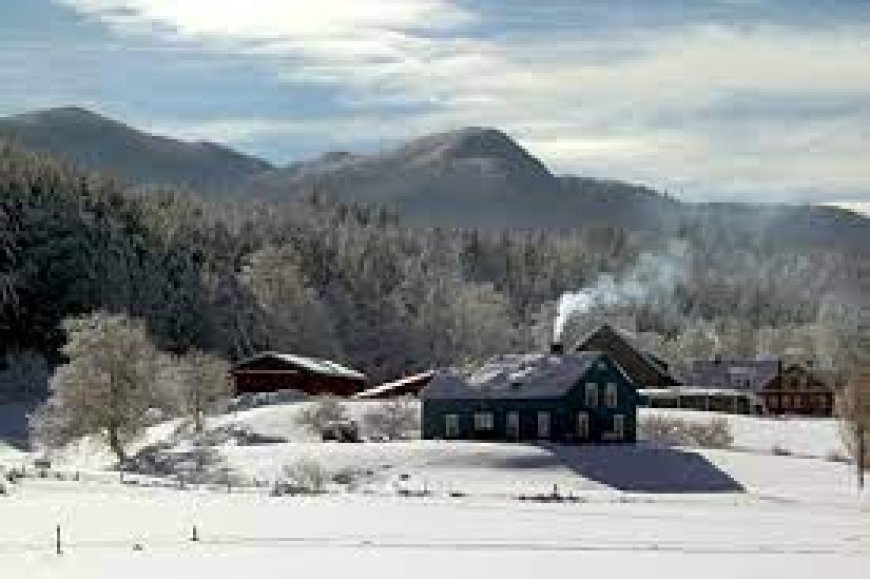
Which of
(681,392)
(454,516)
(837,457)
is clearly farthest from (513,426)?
(681,392)

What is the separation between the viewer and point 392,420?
92812 millimetres

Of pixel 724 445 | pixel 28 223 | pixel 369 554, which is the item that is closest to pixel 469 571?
pixel 369 554

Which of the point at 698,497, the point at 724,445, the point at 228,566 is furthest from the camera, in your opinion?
the point at 724,445

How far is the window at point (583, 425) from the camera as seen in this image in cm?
8619

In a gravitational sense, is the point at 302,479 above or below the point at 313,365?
above

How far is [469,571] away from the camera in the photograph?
1483 inches

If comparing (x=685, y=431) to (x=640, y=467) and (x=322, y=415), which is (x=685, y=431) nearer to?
(x=640, y=467)

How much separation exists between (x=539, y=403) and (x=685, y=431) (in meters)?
13.4

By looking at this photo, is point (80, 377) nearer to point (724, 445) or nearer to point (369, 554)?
point (724, 445)

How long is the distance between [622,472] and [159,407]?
36.6 meters

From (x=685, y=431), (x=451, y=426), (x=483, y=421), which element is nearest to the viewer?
(x=483, y=421)

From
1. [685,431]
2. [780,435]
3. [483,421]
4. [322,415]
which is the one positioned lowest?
[780,435]

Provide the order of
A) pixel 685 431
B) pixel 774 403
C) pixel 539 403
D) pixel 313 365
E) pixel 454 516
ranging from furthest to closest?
pixel 774 403 → pixel 313 365 → pixel 685 431 → pixel 539 403 → pixel 454 516

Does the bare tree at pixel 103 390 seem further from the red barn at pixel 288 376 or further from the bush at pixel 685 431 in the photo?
the red barn at pixel 288 376
